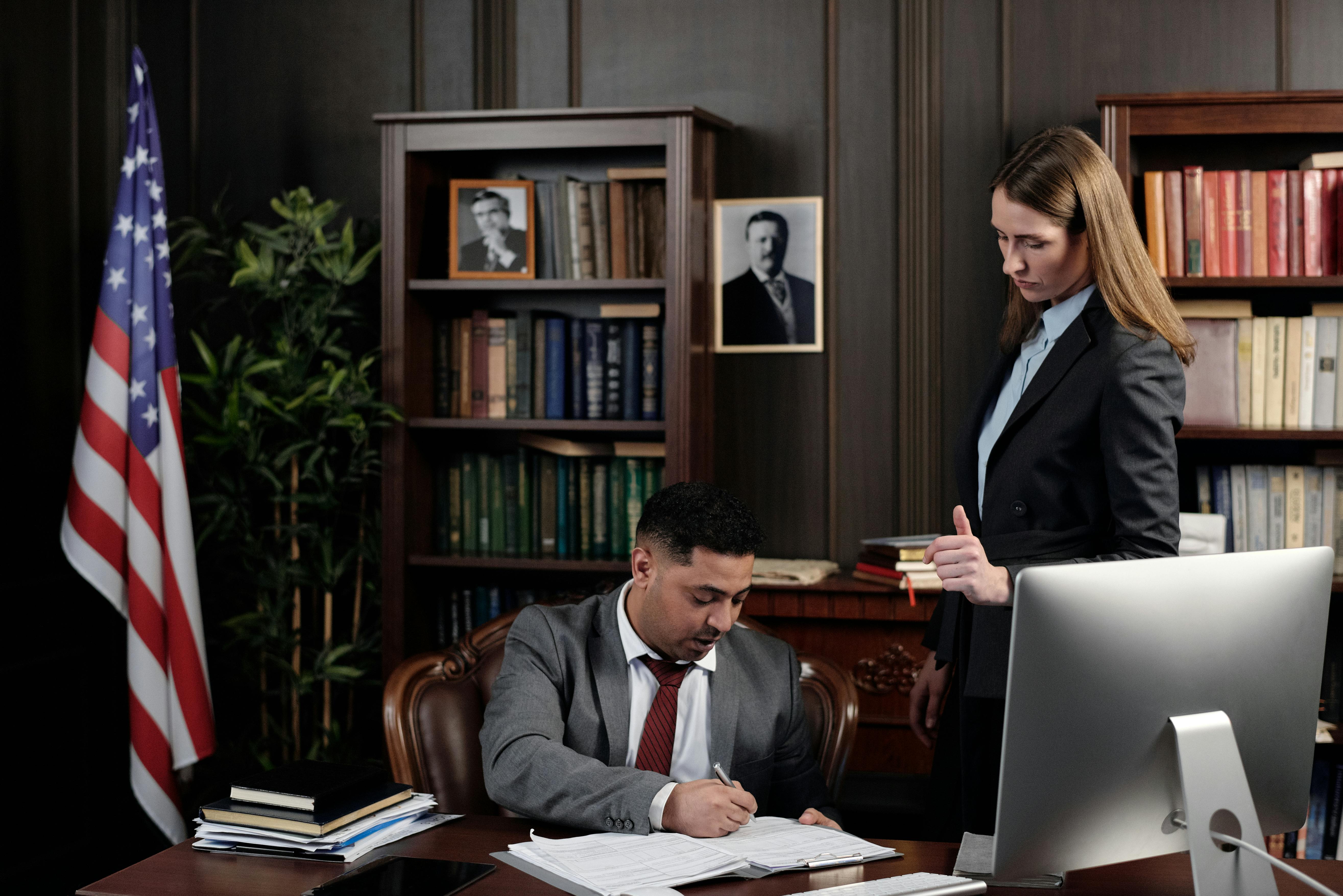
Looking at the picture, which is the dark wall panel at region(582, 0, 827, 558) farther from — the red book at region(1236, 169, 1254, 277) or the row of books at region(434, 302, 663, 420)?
the red book at region(1236, 169, 1254, 277)

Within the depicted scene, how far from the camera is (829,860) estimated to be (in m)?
1.36

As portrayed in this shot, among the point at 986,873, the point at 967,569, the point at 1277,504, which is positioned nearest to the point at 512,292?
the point at 1277,504

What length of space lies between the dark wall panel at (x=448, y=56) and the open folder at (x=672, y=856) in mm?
2476

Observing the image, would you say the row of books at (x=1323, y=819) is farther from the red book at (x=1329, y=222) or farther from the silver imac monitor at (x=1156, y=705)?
the silver imac monitor at (x=1156, y=705)

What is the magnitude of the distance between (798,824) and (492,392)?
186cm

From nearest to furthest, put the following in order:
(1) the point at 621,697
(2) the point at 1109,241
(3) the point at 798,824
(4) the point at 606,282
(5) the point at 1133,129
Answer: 1. (3) the point at 798,824
2. (2) the point at 1109,241
3. (1) the point at 621,697
4. (5) the point at 1133,129
5. (4) the point at 606,282

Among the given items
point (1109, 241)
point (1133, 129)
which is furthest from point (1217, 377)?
point (1109, 241)

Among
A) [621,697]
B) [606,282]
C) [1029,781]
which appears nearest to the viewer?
[1029,781]

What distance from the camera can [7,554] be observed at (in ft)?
9.23

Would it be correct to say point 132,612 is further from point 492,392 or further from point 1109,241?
point 1109,241

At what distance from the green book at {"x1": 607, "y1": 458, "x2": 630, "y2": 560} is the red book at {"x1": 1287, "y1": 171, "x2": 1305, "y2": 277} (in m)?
1.68

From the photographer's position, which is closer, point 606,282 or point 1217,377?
point 1217,377

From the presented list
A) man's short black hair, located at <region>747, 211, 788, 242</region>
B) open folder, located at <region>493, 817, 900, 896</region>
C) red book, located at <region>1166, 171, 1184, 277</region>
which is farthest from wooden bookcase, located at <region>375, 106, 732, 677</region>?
open folder, located at <region>493, 817, 900, 896</region>

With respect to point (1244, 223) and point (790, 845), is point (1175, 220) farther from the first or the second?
point (790, 845)
